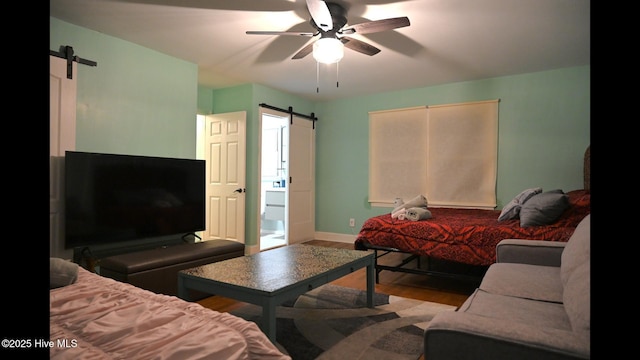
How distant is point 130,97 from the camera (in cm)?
360

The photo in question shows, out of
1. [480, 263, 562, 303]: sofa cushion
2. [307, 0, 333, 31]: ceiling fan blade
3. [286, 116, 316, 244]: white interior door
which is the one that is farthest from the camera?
[286, 116, 316, 244]: white interior door

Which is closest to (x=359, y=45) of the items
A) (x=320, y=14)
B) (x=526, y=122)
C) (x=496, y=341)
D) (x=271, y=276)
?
(x=320, y=14)

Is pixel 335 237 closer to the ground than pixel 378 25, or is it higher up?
closer to the ground

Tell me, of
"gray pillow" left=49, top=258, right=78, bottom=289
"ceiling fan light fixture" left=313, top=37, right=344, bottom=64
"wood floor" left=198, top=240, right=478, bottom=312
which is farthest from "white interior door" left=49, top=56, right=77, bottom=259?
"ceiling fan light fixture" left=313, top=37, right=344, bottom=64

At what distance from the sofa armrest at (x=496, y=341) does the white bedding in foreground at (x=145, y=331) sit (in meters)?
0.53

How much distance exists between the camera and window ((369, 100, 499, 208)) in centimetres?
486

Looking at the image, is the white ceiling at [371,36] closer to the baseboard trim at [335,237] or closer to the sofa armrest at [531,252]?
the sofa armrest at [531,252]

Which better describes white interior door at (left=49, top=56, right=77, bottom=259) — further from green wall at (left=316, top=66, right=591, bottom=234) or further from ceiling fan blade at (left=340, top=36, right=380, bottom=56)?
green wall at (left=316, top=66, right=591, bottom=234)

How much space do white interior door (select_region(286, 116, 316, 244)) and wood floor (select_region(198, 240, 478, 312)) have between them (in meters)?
2.02

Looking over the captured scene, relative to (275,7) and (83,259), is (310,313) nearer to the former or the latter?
(83,259)

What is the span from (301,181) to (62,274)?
4318mm

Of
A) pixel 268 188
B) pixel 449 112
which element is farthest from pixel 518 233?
pixel 268 188

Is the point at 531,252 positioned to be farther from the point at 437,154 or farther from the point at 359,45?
the point at 437,154

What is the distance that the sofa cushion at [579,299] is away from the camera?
1233 mm
